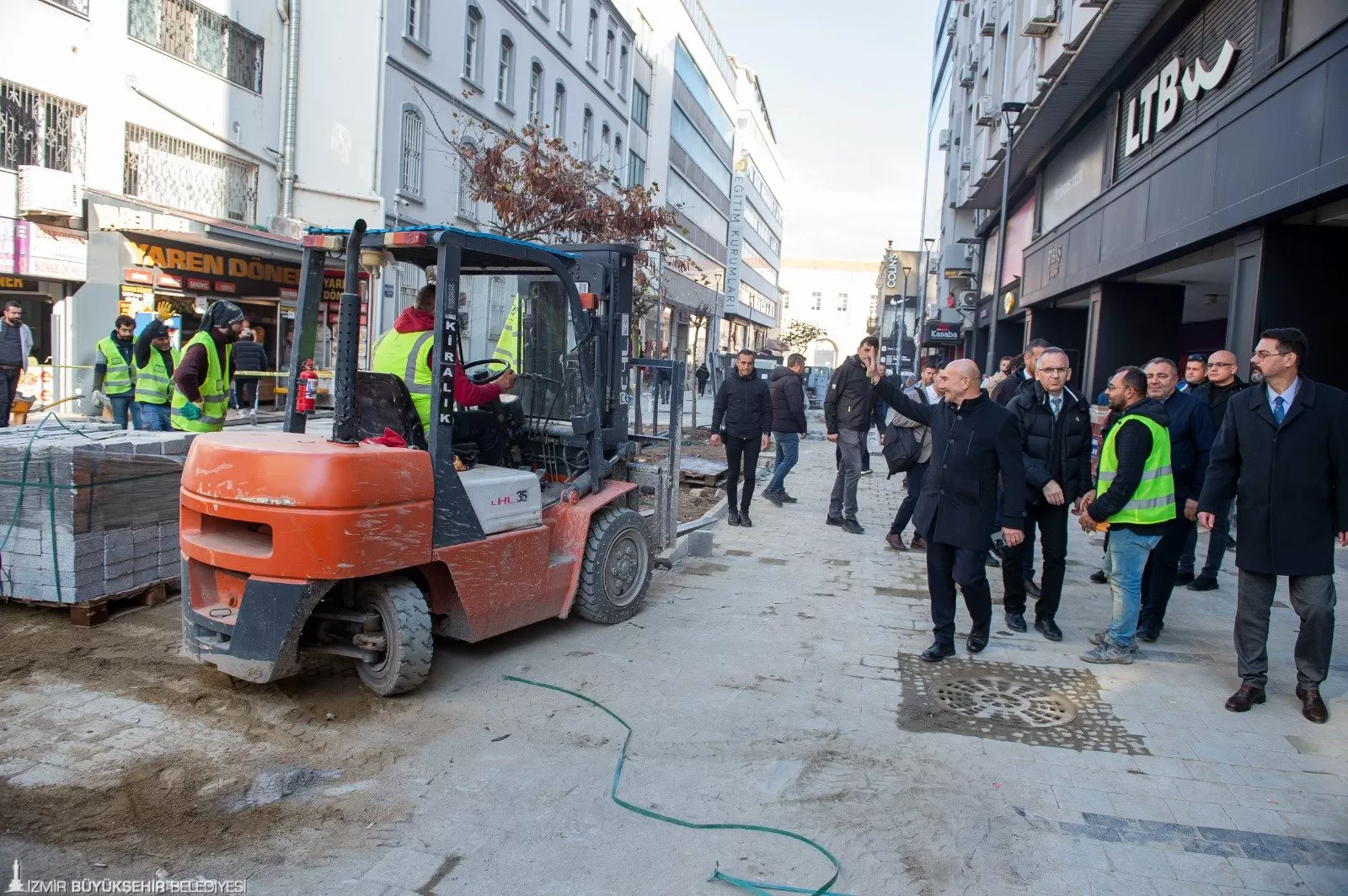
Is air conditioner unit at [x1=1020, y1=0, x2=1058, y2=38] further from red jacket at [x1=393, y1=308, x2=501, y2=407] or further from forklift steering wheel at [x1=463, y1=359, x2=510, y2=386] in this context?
red jacket at [x1=393, y1=308, x2=501, y2=407]

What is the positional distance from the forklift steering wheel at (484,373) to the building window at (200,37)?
1434cm

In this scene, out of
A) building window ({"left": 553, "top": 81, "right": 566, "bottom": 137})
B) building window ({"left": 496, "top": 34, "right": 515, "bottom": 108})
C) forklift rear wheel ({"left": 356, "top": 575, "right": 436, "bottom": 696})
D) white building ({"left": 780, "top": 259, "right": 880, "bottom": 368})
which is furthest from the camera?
white building ({"left": 780, "top": 259, "right": 880, "bottom": 368})

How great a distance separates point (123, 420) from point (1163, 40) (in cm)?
1419

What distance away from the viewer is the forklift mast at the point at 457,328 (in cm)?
486

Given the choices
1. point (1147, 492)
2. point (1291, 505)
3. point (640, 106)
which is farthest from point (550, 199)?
point (640, 106)

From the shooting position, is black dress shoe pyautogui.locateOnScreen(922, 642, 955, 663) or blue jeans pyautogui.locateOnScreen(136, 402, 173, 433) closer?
black dress shoe pyautogui.locateOnScreen(922, 642, 955, 663)

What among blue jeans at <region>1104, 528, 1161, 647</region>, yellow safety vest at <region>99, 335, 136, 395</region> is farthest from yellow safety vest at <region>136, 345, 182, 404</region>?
blue jeans at <region>1104, 528, 1161, 647</region>

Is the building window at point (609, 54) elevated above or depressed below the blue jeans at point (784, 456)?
above

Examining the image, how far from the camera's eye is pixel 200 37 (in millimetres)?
17531

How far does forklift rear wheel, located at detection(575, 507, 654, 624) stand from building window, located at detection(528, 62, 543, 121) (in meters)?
23.5

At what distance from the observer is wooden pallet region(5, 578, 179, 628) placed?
5520 mm

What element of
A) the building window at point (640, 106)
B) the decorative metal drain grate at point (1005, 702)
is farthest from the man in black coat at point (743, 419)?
the building window at point (640, 106)

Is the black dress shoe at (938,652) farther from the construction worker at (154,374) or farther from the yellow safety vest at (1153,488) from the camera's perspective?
the construction worker at (154,374)

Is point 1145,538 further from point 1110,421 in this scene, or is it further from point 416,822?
point 416,822
